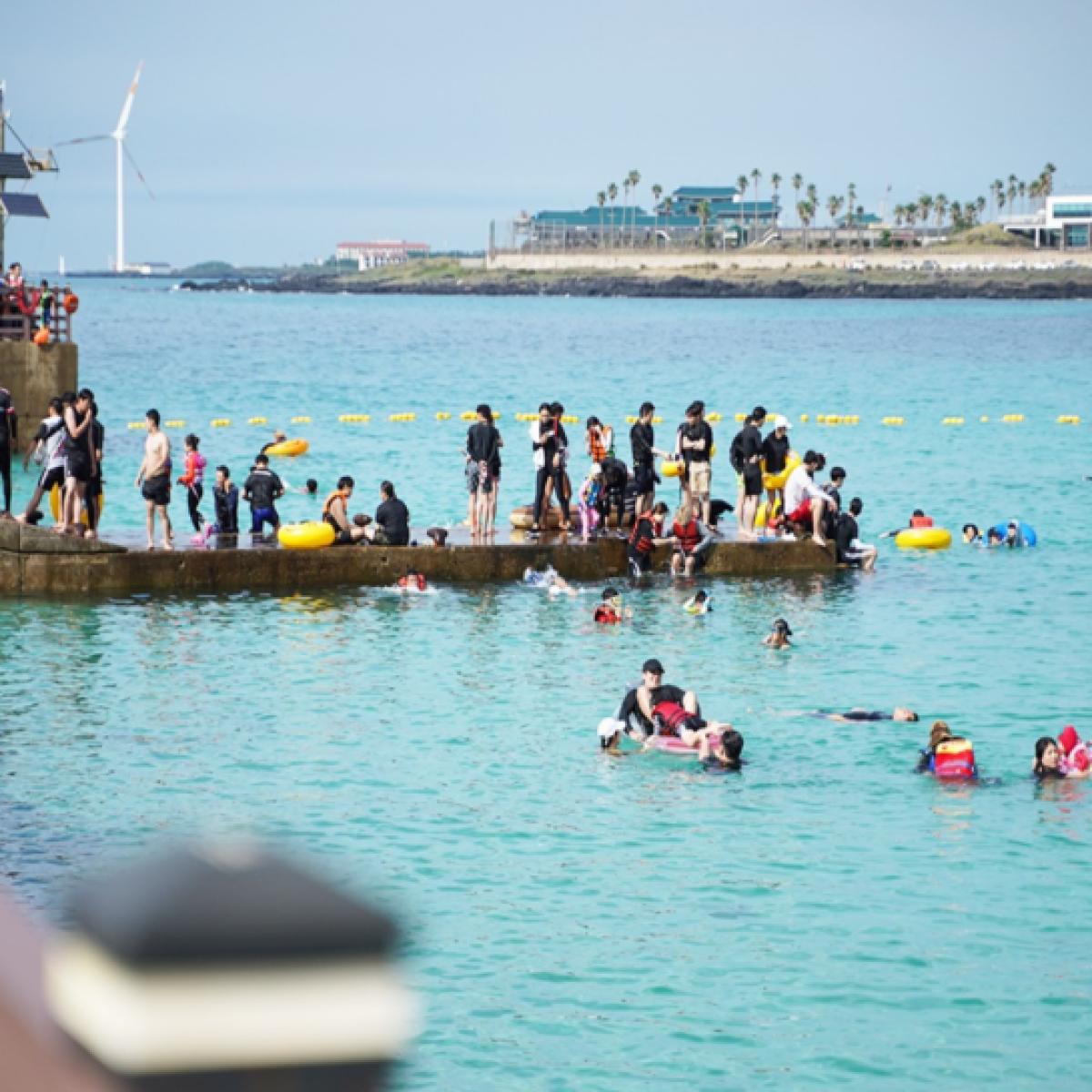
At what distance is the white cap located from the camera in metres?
17.5

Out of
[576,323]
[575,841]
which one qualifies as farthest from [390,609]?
[576,323]

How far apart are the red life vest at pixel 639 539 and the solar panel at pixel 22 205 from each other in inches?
1060

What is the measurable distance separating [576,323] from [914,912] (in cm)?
16171

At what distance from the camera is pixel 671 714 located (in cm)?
1747

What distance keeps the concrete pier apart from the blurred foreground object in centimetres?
2457

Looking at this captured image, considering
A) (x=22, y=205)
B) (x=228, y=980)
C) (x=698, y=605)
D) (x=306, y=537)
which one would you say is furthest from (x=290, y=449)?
(x=228, y=980)

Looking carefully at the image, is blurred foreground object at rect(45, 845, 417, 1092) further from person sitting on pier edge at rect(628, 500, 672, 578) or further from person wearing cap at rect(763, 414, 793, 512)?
person wearing cap at rect(763, 414, 793, 512)

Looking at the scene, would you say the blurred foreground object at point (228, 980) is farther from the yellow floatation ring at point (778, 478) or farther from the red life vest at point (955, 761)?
the yellow floatation ring at point (778, 478)

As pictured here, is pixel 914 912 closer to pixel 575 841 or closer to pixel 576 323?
pixel 575 841

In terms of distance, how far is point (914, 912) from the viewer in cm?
1336

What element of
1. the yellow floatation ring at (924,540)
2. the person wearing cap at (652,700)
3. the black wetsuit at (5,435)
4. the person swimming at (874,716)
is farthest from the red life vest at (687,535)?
the black wetsuit at (5,435)

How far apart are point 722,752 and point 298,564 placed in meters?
10.7

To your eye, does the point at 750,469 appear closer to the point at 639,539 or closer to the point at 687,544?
the point at 687,544

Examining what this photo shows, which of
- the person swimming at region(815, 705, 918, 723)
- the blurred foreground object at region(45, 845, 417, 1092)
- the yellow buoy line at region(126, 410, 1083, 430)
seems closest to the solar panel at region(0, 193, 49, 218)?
the yellow buoy line at region(126, 410, 1083, 430)
